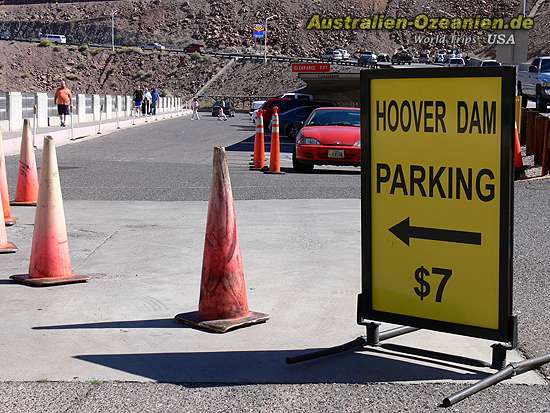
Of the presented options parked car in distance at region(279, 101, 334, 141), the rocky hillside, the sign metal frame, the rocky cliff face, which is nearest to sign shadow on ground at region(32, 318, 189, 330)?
the sign metal frame

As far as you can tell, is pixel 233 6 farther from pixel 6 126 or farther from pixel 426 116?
pixel 426 116

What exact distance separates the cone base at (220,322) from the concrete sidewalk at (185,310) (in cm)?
6

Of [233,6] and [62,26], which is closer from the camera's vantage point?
[233,6]

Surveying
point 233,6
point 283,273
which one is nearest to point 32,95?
point 283,273

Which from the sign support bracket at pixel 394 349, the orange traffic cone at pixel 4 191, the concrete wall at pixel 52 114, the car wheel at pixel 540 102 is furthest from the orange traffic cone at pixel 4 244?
the car wheel at pixel 540 102

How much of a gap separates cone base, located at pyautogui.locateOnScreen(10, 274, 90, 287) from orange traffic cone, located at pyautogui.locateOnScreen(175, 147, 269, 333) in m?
1.66

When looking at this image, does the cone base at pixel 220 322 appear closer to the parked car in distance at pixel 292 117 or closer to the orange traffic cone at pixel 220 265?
the orange traffic cone at pixel 220 265

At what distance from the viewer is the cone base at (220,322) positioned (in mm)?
6371

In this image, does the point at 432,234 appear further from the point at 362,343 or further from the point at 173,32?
the point at 173,32

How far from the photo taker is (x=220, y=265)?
645cm

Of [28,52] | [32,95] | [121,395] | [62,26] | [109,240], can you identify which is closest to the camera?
[121,395]

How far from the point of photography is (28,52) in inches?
5413

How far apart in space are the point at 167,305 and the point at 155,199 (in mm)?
6996

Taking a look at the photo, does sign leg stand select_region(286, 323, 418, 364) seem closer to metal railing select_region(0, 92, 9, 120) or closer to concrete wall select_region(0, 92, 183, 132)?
concrete wall select_region(0, 92, 183, 132)
